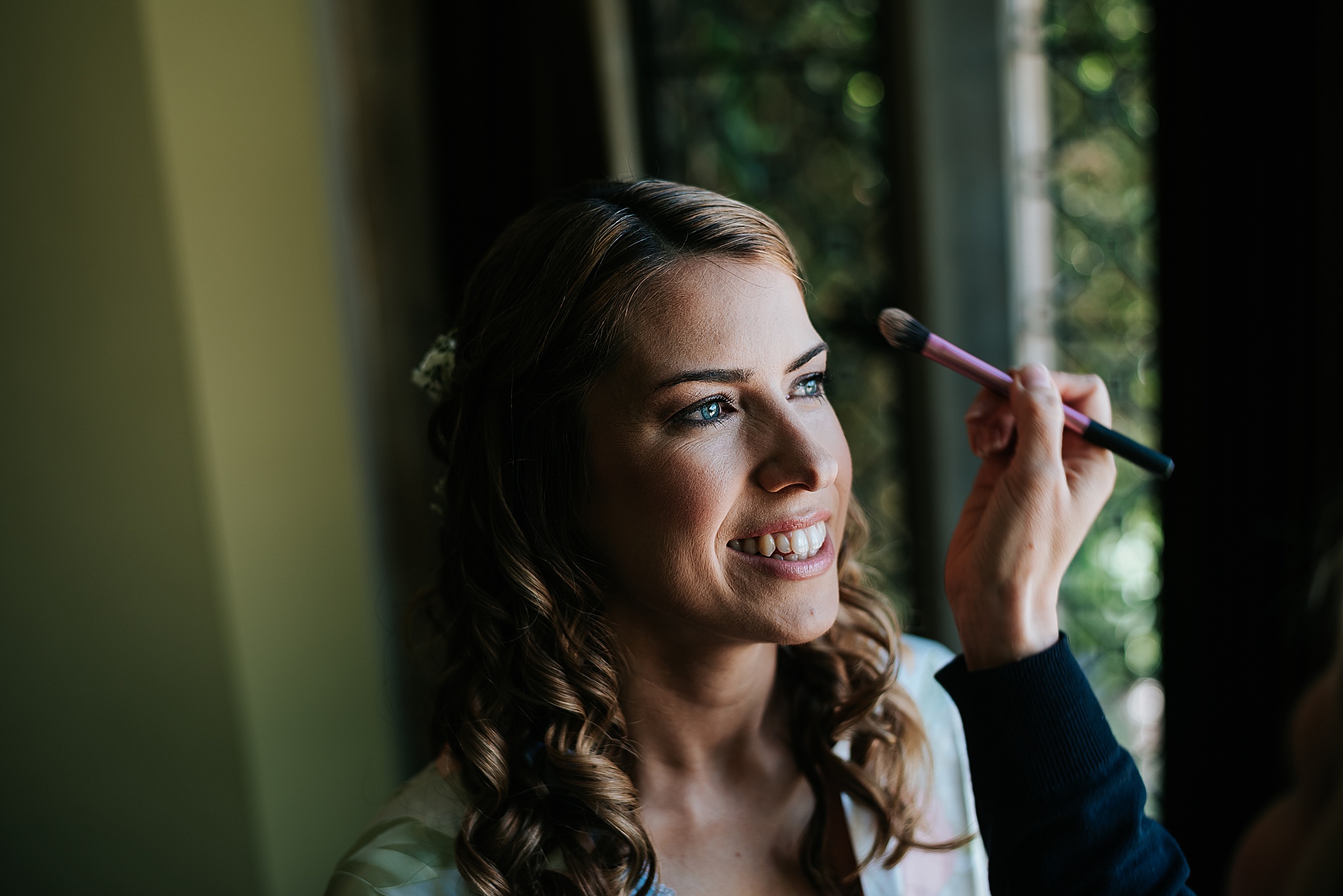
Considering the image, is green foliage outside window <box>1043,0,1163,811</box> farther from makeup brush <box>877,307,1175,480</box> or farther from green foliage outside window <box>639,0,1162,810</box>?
makeup brush <box>877,307,1175,480</box>

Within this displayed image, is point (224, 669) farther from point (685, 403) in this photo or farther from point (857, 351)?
point (857, 351)

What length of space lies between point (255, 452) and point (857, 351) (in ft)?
4.60

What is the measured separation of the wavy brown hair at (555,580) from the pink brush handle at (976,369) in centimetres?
20

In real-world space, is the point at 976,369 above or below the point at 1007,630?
above

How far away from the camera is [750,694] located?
1.10m

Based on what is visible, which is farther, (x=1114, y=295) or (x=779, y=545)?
(x=1114, y=295)

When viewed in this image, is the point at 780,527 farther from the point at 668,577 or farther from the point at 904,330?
the point at 904,330

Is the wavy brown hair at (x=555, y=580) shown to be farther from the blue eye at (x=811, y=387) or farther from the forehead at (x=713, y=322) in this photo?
the blue eye at (x=811, y=387)

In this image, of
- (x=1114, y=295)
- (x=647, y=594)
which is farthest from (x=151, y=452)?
(x=1114, y=295)

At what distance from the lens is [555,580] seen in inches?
40.6

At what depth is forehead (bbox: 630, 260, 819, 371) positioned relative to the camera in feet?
3.13

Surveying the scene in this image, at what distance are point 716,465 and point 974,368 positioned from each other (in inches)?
11.4

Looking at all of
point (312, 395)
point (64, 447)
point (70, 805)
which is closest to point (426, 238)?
point (312, 395)

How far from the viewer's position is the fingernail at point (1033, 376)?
0.95 meters
